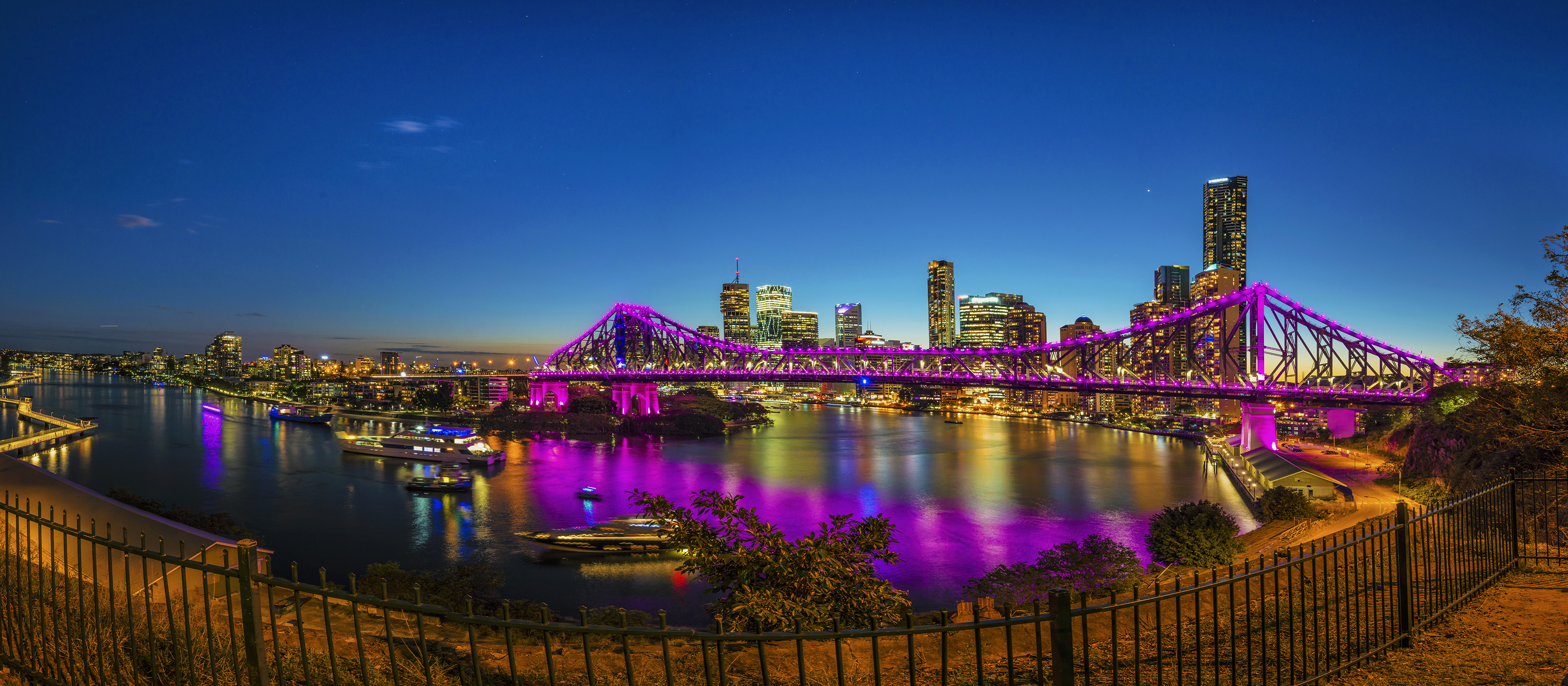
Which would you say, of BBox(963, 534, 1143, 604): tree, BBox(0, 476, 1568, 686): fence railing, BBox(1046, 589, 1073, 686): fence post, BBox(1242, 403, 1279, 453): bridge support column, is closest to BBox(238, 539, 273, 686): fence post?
BBox(0, 476, 1568, 686): fence railing

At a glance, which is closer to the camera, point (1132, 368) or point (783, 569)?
point (783, 569)

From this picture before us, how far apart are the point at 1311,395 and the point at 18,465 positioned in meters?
59.1

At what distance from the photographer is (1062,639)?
3324 mm

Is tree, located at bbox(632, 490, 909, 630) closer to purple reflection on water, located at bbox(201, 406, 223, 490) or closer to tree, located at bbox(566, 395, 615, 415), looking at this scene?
purple reflection on water, located at bbox(201, 406, 223, 490)

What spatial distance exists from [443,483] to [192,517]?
15578 millimetres

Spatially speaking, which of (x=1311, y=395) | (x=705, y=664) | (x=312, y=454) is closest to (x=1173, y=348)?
(x=1311, y=395)

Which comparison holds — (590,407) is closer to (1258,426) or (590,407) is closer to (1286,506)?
(1258,426)

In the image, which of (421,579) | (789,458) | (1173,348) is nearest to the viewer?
(421,579)

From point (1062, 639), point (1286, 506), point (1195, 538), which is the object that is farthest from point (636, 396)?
point (1062, 639)

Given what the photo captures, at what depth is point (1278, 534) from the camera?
23.2 m

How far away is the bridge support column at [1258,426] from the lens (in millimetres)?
48125

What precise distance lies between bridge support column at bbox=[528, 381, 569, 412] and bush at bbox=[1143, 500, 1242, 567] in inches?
2906

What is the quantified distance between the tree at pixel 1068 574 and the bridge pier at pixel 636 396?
6629cm

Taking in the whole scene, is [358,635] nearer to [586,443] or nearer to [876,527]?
[876,527]
